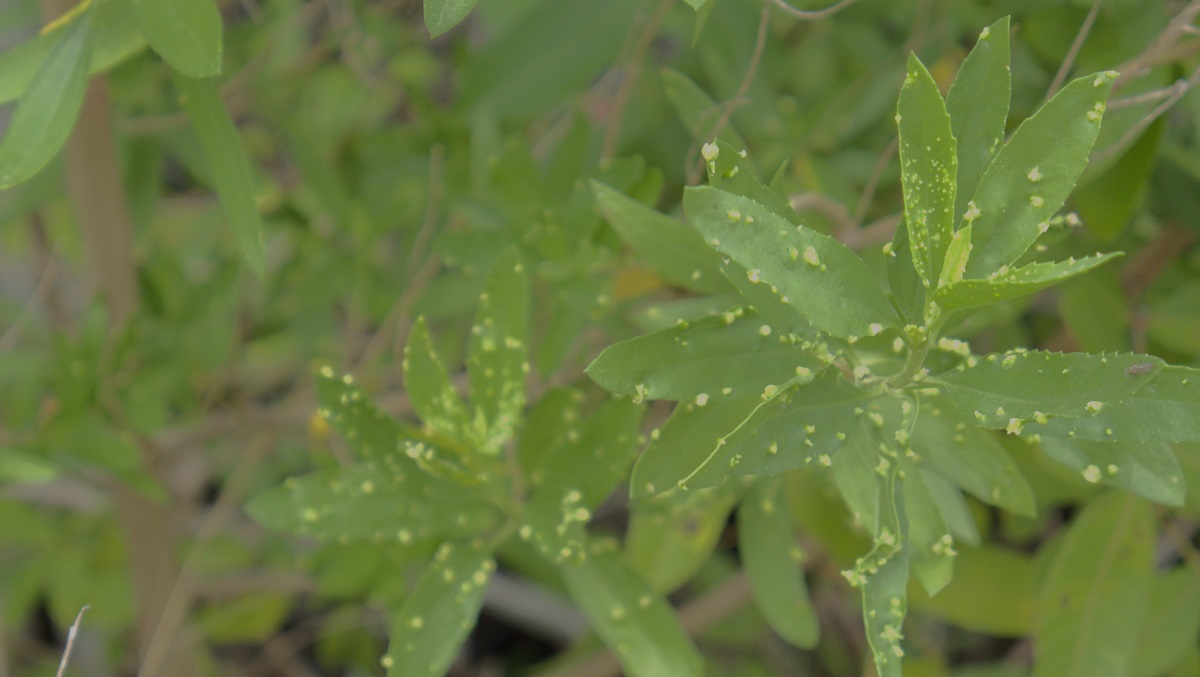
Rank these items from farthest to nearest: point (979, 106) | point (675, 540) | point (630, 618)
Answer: point (675, 540)
point (630, 618)
point (979, 106)

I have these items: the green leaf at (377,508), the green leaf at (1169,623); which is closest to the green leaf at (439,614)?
the green leaf at (377,508)

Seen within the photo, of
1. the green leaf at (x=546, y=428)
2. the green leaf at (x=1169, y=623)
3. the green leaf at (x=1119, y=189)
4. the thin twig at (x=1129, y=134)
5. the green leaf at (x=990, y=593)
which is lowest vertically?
the green leaf at (x=990, y=593)

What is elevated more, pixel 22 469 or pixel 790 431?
pixel 790 431

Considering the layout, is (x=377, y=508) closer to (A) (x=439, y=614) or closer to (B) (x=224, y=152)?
(A) (x=439, y=614)

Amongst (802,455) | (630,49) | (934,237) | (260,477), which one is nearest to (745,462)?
(802,455)

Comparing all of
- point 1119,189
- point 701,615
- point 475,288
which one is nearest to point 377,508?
point 475,288

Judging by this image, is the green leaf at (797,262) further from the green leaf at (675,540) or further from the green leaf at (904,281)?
the green leaf at (675,540)
